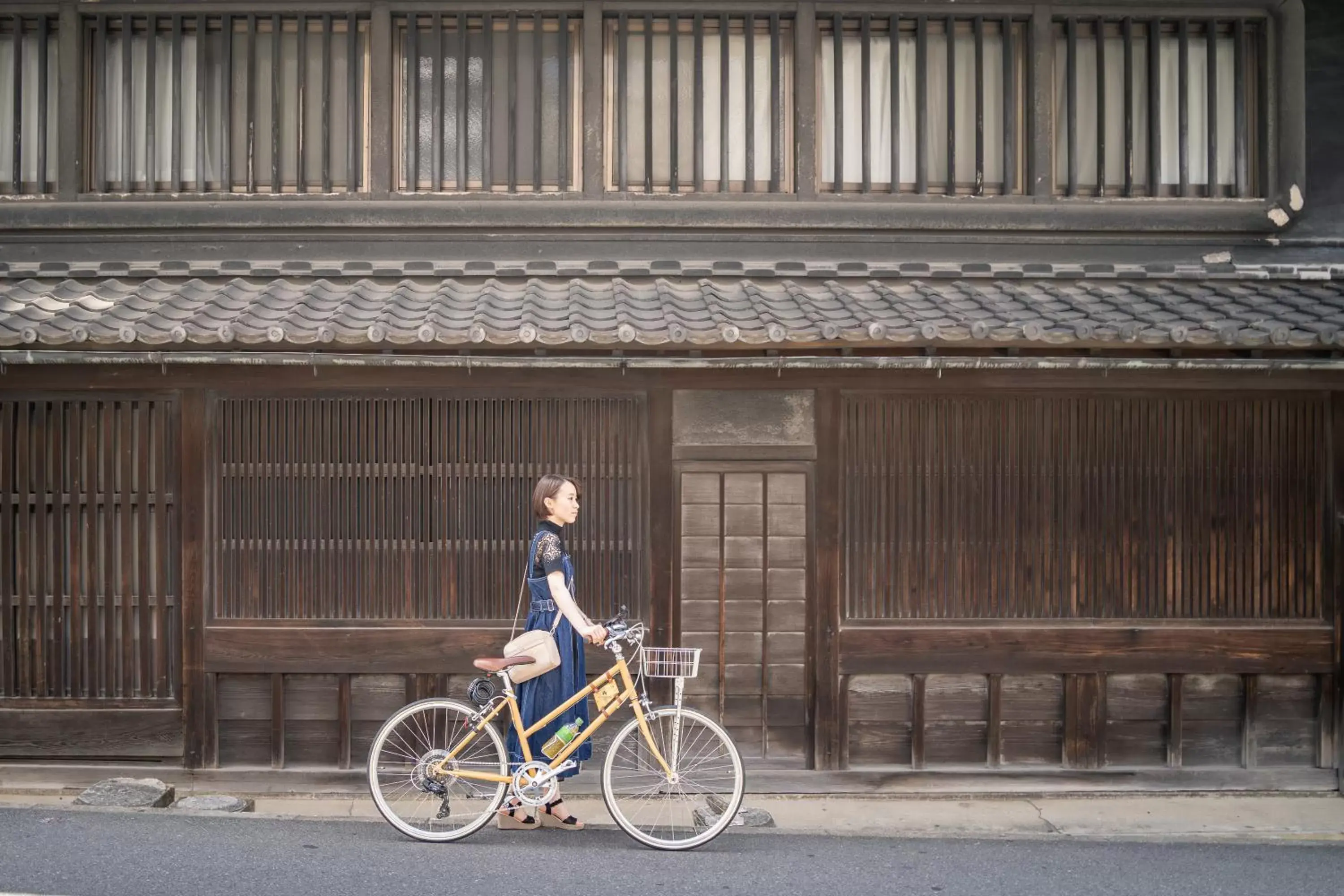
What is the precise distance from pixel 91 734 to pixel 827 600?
5.78 metres

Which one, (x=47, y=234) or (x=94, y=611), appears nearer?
(x=94, y=611)

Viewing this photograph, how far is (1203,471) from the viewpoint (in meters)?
8.76

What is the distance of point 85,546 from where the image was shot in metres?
8.59

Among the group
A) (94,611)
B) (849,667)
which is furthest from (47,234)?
(849,667)

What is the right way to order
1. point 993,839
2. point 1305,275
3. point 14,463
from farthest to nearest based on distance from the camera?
point 1305,275 < point 14,463 < point 993,839

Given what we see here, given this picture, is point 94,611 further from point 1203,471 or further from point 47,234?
point 1203,471

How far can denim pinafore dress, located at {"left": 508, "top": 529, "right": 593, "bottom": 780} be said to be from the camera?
7273mm

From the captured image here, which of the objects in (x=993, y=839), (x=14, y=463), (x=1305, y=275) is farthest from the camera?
(x=1305, y=275)

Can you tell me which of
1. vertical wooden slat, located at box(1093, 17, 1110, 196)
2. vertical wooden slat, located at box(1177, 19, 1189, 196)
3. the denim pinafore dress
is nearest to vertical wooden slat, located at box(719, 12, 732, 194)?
vertical wooden slat, located at box(1093, 17, 1110, 196)

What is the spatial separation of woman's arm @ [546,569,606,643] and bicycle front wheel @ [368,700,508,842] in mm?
870

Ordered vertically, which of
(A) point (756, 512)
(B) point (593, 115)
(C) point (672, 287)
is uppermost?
(B) point (593, 115)

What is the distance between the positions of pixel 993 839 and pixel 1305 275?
544 centimetres

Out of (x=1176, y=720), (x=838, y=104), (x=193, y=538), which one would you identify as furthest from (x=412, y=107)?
(x=1176, y=720)

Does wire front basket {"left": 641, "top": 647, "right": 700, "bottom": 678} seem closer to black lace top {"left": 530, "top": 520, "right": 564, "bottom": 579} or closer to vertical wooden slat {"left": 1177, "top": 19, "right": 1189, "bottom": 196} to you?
black lace top {"left": 530, "top": 520, "right": 564, "bottom": 579}
